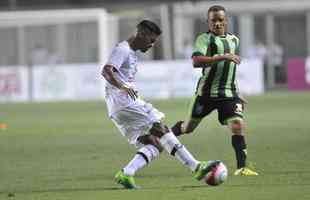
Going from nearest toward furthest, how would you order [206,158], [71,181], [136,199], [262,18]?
1. [136,199]
2. [71,181]
3. [206,158]
4. [262,18]

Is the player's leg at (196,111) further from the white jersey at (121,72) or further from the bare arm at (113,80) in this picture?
the bare arm at (113,80)

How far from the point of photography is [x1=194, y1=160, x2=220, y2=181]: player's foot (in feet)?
37.3

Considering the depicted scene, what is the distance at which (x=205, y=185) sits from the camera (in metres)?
12.0

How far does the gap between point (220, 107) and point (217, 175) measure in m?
2.26

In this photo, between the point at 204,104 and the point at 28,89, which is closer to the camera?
the point at 204,104

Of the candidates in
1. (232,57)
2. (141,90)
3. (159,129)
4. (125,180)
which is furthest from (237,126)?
(141,90)

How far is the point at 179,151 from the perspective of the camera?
11.7 m

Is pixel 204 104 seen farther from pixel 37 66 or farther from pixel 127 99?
pixel 37 66

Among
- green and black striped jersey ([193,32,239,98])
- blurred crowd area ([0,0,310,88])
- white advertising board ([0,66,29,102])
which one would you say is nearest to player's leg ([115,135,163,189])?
green and black striped jersey ([193,32,239,98])

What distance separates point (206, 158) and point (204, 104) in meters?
2.08

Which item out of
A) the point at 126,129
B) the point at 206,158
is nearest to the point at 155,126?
the point at 126,129

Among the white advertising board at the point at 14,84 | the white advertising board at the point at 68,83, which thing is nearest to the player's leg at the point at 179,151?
the white advertising board at the point at 68,83

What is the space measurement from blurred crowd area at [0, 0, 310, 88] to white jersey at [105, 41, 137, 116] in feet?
96.9

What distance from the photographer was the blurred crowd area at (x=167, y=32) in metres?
42.9
